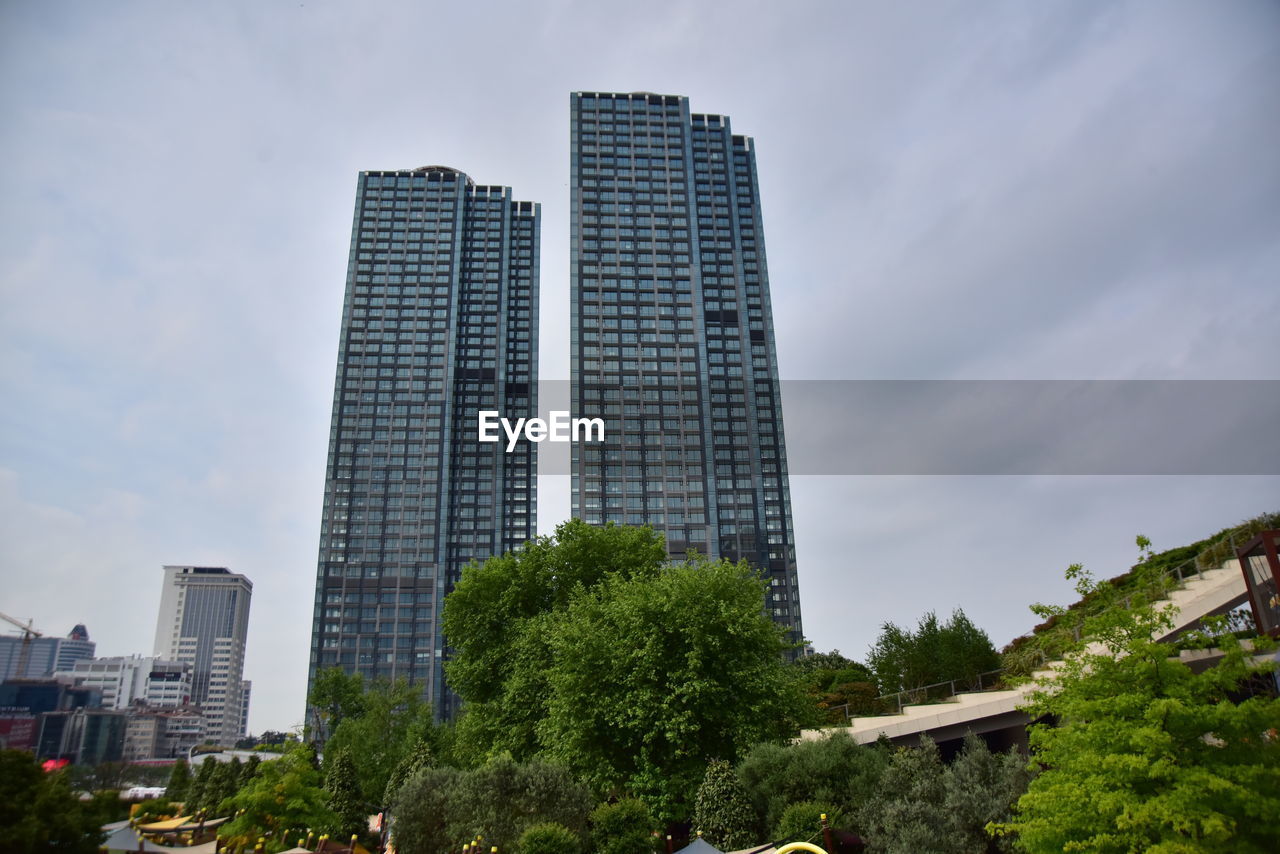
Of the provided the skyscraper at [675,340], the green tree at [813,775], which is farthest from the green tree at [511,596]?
the skyscraper at [675,340]

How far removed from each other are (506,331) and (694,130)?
52579mm

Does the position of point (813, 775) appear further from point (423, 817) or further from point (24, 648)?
point (24, 648)

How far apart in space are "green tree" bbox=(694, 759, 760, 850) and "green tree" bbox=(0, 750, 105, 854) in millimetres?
16910

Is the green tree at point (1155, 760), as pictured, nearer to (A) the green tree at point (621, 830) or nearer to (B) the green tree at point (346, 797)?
(A) the green tree at point (621, 830)

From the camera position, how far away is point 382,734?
73188 millimetres

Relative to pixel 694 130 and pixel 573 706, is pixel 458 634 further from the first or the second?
pixel 694 130

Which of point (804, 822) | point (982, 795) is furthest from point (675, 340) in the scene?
point (982, 795)

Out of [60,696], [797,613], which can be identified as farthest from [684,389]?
[60,696]

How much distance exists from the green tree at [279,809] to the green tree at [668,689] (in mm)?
10629

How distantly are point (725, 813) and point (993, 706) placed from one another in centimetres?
1186

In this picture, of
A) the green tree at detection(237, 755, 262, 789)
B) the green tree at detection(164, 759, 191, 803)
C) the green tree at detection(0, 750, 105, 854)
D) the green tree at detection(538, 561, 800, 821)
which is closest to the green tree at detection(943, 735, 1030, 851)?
the green tree at detection(538, 561, 800, 821)

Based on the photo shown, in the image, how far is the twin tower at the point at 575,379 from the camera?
127m

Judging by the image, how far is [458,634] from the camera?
46.5 metres

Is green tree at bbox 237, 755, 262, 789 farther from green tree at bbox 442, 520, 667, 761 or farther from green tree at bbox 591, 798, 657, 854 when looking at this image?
green tree at bbox 591, 798, 657, 854
